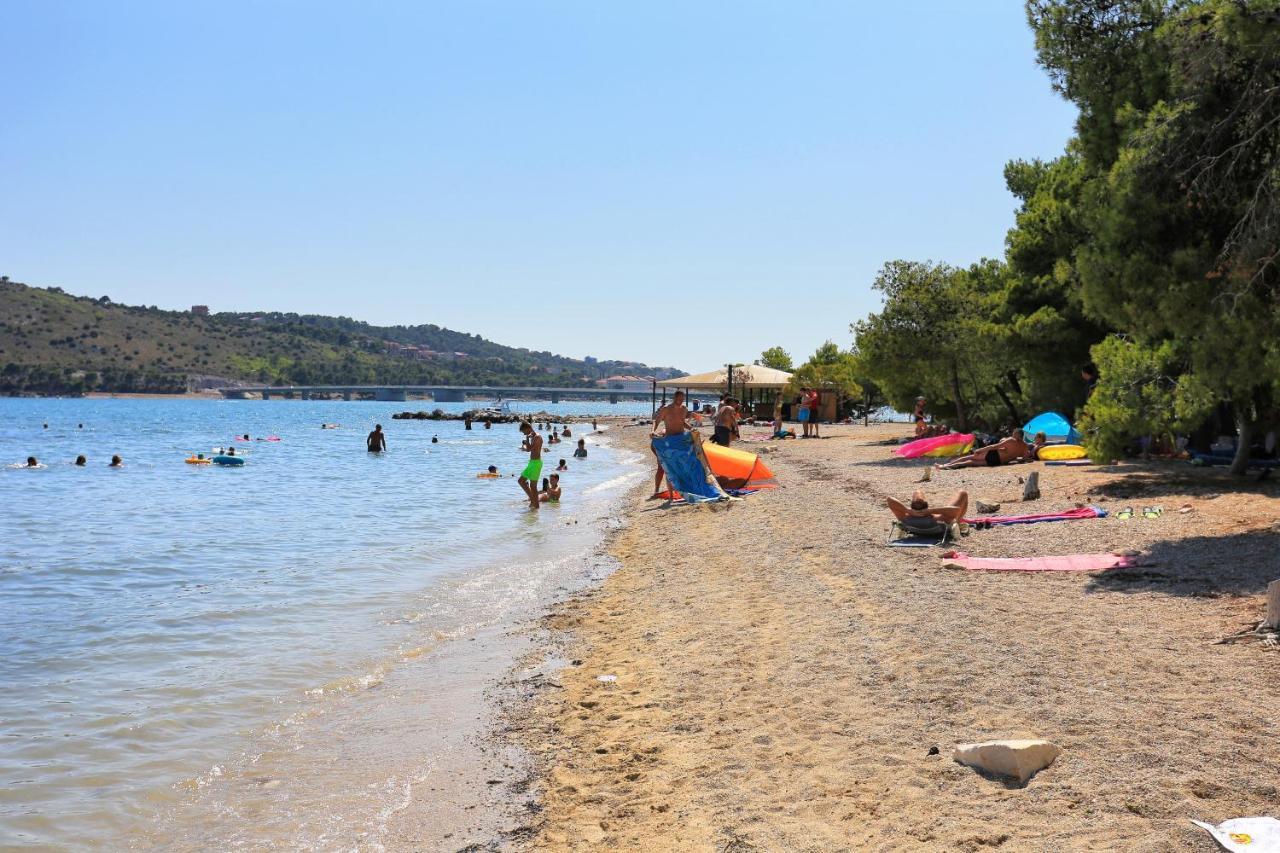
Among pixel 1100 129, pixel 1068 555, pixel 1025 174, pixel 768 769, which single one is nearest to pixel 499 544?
pixel 1068 555

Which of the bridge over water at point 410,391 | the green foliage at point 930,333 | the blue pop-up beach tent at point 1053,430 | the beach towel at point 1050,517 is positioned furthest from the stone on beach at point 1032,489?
the bridge over water at point 410,391

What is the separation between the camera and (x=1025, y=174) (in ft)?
90.7

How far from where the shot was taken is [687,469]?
17453mm

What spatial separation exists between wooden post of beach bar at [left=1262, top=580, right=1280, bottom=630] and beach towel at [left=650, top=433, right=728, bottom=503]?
1106 cm

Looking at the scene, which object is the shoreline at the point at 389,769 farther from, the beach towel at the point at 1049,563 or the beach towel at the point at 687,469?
the beach towel at the point at 687,469

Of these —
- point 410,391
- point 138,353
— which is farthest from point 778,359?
point 138,353

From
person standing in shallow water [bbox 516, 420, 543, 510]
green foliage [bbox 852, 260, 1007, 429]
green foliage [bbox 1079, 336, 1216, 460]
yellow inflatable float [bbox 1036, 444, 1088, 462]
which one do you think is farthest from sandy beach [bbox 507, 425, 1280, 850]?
green foliage [bbox 852, 260, 1007, 429]

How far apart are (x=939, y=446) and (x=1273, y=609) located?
17.1 meters

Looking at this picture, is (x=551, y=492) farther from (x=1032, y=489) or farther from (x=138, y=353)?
(x=138, y=353)

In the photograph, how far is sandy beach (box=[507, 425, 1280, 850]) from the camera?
4023 millimetres

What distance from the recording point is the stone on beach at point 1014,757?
4211 mm

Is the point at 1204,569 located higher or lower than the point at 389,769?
higher

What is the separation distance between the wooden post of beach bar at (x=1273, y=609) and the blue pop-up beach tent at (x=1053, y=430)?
1500cm

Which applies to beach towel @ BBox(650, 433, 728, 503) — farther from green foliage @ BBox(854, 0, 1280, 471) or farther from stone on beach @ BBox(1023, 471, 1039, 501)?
green foliage @ BBox(854, 0, 1280, 471)
